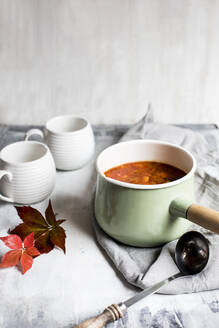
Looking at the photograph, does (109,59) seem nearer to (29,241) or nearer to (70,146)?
(70,146)

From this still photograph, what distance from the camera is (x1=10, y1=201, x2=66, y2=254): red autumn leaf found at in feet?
2.56

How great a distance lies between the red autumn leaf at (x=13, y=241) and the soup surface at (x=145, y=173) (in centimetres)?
21

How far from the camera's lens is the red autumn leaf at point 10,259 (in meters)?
0.74

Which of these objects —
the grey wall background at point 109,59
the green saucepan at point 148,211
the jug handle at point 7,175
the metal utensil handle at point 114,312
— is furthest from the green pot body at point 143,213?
the grey wall background at point 109,59

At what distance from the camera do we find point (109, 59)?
48.1 inches

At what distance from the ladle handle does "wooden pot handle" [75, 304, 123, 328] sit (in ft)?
0.63

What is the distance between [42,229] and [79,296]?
18 cm

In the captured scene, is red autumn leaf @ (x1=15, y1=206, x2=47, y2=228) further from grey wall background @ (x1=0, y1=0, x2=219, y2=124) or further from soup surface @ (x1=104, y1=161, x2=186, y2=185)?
grey wall background @ (x1=0, y1=0, x2=219, y2=124)

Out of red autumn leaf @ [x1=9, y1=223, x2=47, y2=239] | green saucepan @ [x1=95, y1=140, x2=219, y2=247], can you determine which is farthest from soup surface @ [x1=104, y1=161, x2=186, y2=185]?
red autumn leaf @ [x1=9, y1=223, x2=47, y2=239]

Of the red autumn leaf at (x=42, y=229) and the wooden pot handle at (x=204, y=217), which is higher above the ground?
the wooden pot handle at (x=204, y=217)

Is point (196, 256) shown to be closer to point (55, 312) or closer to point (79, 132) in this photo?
point (55, 312)

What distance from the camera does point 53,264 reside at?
2.46 ft

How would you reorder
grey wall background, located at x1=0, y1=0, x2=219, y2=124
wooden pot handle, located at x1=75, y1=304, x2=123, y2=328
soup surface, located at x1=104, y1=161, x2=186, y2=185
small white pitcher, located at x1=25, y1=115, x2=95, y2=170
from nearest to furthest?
wooden pot handle, located at x1=75, y1=304, x2=123, y2=328 → soup surface, located at x1=104, y1=161, x2=186, y2=185 → small white pitcher, located at x1=25, y1=115, x2=95, y2=170 → grey wall background, located at x1=0, y1=0, x2=219, y2=124

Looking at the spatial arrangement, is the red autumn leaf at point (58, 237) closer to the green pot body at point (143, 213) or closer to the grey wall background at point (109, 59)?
the green pot body at point (143, 213)
